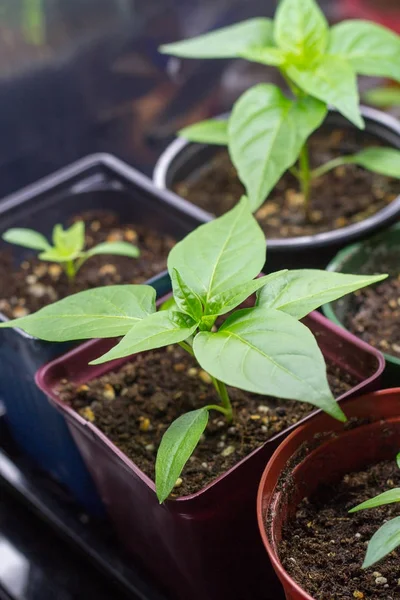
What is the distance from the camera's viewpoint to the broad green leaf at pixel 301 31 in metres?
1.07

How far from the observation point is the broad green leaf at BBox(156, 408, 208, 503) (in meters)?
0.70

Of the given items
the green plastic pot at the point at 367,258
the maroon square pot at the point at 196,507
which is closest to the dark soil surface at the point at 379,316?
the green plastic pot at the point at 367,258

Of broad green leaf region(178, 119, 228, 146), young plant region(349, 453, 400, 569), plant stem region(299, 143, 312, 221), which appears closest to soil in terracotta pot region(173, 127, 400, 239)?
plant stem region(299, 143, 312, 221)

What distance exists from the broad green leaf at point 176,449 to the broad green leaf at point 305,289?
0.13 m

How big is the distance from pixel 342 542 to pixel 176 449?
0.60ft

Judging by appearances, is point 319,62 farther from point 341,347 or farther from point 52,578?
point 52,578

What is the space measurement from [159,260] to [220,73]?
588 millimetres

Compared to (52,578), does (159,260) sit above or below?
above

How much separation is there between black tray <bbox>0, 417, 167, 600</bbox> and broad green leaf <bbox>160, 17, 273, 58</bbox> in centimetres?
60

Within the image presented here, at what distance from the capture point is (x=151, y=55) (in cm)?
149

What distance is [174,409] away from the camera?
36.2 inches

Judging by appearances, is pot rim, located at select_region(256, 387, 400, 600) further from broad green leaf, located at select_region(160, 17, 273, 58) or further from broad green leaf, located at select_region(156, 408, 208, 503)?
broad green leaf, located at select_region(160, 17, 273, 58)

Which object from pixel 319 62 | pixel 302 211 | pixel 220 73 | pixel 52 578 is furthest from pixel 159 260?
pixel 220 73

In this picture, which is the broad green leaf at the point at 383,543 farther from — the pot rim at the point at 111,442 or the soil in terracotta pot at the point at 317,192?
the soil in terracotta pot at the point at 317,192
